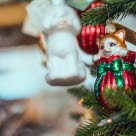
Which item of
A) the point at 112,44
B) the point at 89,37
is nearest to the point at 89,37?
the point at 89,37

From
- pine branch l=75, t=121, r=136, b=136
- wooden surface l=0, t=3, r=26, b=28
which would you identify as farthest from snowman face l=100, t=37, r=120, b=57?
wooden surface l=0, t=3, r=26, b=28

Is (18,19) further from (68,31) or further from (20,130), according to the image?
(20,130)

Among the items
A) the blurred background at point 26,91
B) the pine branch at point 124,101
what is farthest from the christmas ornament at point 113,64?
the blurred background at point 26,91

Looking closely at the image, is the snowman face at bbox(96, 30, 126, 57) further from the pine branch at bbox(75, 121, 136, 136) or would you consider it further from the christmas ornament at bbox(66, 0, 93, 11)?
the christmas ornament at bbox(66, 0, 93, 11)

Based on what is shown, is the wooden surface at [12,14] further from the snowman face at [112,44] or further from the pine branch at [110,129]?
the pine branch at [110,129]

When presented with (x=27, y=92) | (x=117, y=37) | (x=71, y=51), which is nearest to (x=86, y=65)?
(x=71, y=51)

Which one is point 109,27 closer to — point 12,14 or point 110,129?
point 110,129
